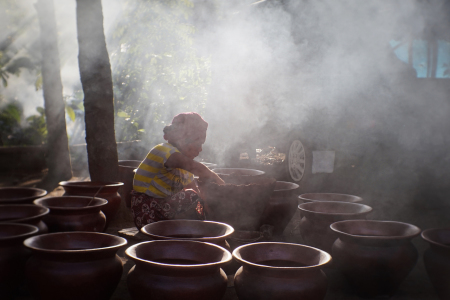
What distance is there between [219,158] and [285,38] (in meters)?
2.70

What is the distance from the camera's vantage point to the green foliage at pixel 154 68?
8219mm

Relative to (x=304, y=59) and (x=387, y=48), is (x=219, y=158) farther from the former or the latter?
(x=387, y=48)

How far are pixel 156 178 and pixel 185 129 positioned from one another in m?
0.53

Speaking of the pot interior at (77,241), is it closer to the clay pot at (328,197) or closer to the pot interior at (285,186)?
the clay pot at (328,197)

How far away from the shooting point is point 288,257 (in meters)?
2.42

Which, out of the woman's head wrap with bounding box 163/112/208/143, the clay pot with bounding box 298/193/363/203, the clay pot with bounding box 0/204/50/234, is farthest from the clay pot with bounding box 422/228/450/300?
the clay pot with bounding box 0/204/50/234

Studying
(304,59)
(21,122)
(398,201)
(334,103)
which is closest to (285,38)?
(304,59)

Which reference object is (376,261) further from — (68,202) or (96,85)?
(96,85)

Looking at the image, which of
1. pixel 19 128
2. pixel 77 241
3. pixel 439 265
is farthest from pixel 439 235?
pixel 19 128

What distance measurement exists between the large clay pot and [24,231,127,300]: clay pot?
187 millimetres

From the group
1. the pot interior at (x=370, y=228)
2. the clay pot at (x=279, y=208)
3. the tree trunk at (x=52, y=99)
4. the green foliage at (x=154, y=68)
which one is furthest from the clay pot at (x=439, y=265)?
the tree trunk at (x=52, y=99)

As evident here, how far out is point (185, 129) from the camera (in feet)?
11.4

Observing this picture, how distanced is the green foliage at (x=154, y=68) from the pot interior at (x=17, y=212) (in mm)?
5751

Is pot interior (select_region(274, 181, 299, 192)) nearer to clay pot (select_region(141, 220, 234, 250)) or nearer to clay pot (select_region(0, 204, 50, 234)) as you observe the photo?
clay pot (select_region(141, 220, 234, 250))
